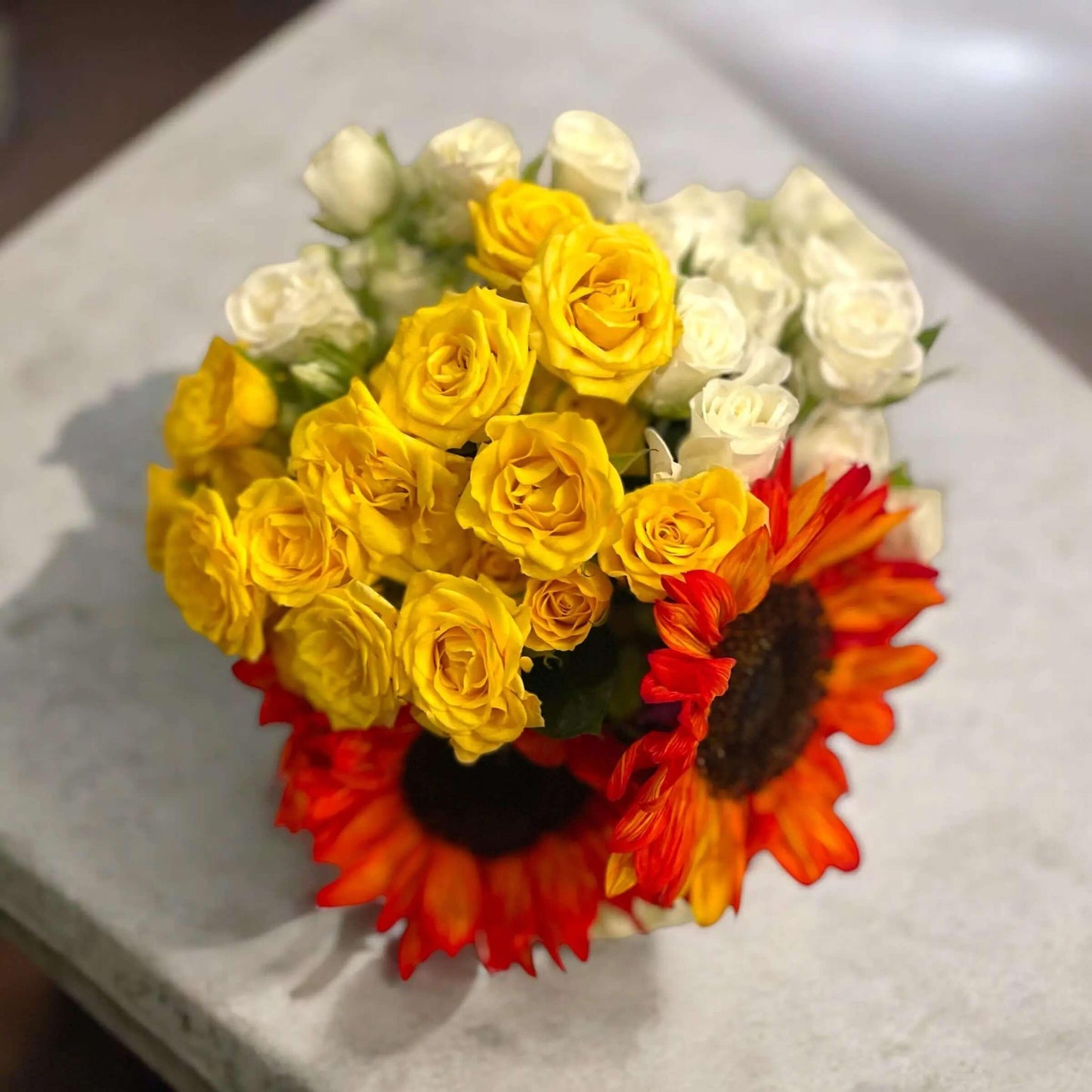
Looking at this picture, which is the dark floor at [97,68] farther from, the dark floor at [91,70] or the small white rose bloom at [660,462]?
the small white rose bloom at [660,462]

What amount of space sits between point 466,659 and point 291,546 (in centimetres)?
9

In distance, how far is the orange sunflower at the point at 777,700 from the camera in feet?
1.48

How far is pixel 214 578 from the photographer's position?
0.48 meters

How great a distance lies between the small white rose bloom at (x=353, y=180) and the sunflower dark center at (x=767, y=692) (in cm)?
29

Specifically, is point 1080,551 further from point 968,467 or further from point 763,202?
point 763,202

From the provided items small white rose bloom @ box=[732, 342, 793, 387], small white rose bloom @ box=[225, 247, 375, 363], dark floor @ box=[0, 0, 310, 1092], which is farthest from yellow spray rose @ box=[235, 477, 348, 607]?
dark floor @ box=[0, 0, 310, 1092]

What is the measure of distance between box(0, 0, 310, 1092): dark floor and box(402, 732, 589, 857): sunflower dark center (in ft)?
4.40

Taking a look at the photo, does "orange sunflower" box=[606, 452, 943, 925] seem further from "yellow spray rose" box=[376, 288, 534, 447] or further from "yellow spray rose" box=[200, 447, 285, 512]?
"yellow spray rose" box=[200, 447, 285, 512]

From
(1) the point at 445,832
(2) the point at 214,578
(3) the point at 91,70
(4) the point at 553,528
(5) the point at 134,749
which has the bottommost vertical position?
(3) the point at 91,70

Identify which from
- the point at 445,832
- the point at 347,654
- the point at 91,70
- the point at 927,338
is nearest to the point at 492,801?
the point at 445,832

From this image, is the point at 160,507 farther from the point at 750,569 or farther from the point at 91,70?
the point at 91,70

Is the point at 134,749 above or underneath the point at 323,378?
underneath

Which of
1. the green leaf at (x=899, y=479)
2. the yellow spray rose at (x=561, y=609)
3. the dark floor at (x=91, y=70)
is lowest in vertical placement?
the dark floor at (x=91, y=70)

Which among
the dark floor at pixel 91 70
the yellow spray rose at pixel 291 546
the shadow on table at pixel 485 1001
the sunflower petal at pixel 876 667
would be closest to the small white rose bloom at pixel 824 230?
the sunflower petal at pixel 876 667
